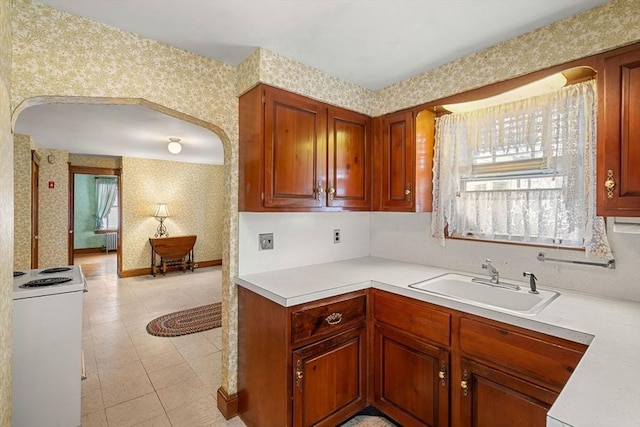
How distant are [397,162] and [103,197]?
9717mm

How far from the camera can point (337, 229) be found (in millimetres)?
2625

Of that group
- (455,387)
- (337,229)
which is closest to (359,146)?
(337,229)

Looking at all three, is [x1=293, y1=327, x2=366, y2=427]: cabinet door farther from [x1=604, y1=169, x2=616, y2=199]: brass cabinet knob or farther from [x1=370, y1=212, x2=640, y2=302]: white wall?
[x1=604, y1=169, x2=616, y2=199]: brass cabinet knob

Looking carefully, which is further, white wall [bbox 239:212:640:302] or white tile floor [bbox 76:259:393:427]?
white tile floor [bbox 76:259:393:427]

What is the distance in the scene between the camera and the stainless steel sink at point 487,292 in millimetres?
1660

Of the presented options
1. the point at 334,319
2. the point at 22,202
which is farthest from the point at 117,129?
the point at 334,319

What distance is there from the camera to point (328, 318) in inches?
68.3

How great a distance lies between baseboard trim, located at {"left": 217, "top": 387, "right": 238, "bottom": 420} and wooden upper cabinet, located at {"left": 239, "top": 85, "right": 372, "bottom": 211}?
1274 millimetres

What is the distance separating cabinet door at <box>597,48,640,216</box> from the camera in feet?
4.30

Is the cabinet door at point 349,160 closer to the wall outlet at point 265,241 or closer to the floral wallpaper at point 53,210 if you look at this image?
the wall outlet at point 265,241

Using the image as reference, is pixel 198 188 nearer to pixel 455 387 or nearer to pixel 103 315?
pixel 103 315

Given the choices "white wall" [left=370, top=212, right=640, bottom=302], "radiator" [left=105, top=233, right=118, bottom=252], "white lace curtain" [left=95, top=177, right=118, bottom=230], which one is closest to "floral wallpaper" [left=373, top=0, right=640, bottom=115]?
"white wall" [left=370, top=212, right=640, bottom=302]

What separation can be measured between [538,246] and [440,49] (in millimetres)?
1346

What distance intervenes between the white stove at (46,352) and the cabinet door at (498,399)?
2.28m
